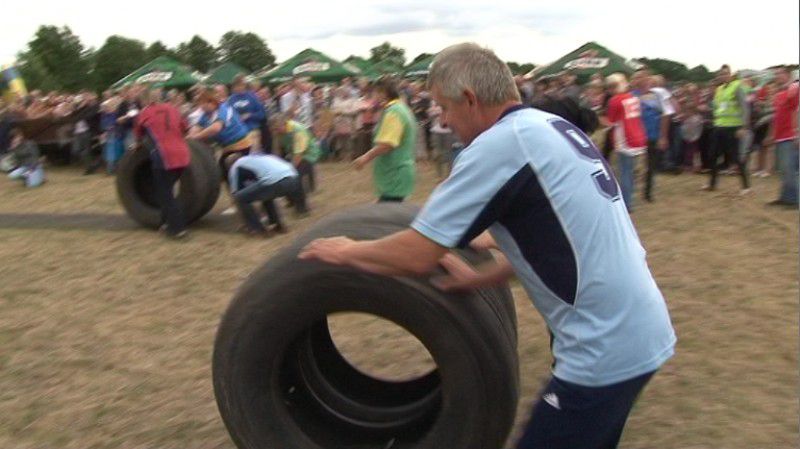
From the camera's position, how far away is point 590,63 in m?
20.6

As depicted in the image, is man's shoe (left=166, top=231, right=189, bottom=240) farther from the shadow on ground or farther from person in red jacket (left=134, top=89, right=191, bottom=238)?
the shadow on ground

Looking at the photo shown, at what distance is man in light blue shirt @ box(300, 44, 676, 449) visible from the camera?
211 centimetres

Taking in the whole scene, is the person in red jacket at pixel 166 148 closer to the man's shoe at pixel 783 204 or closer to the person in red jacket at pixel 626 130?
the person in red jacket at pixel 626 130

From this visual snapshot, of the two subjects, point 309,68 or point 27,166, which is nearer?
point 27,166

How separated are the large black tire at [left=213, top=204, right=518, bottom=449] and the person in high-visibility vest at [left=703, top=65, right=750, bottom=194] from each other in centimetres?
895

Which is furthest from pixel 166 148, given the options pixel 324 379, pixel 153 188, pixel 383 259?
pixel 383 259

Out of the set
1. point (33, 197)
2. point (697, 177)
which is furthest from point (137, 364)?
point (697, 177)

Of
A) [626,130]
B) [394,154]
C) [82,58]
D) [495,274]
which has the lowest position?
[82,58]

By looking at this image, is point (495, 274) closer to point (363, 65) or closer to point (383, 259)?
point (383, 259)

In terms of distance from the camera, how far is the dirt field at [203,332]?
421 cm

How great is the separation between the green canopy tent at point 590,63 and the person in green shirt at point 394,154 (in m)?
14.2

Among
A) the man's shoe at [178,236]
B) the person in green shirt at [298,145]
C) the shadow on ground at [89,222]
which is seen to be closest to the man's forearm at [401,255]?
the man's shoe at [178,236]

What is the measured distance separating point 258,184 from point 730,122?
701 centimetres

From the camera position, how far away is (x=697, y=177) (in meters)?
13.2
